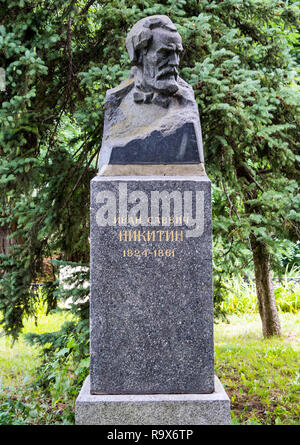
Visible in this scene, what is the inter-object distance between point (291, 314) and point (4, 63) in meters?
6.53

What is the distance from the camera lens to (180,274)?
3.27 meters

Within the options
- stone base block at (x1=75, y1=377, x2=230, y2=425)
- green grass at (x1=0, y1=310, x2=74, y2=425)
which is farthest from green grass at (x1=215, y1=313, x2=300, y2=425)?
green grass at (x1=0, y1=310, x2=74, y2=425)

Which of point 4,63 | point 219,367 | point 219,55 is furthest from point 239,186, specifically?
point 4,63

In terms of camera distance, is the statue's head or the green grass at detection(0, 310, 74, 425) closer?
the statue's head

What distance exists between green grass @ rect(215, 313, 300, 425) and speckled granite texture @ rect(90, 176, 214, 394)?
1.37 meters

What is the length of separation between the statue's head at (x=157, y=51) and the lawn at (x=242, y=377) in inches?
107

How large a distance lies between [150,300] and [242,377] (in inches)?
106

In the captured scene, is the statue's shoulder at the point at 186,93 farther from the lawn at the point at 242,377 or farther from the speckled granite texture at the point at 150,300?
the lawn at the point at 242,377

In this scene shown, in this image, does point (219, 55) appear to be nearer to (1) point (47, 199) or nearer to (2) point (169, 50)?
(2) point (169, 50)

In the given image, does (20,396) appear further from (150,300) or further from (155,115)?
(155,115)

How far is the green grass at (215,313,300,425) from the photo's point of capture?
4410 mm

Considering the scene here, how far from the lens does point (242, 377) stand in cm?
540

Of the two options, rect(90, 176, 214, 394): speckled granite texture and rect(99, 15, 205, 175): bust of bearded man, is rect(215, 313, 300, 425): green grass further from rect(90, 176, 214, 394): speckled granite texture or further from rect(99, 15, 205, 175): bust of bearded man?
rect(99, 15, 205, 175): bust of bearded man

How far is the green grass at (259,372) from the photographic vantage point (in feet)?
14.5
